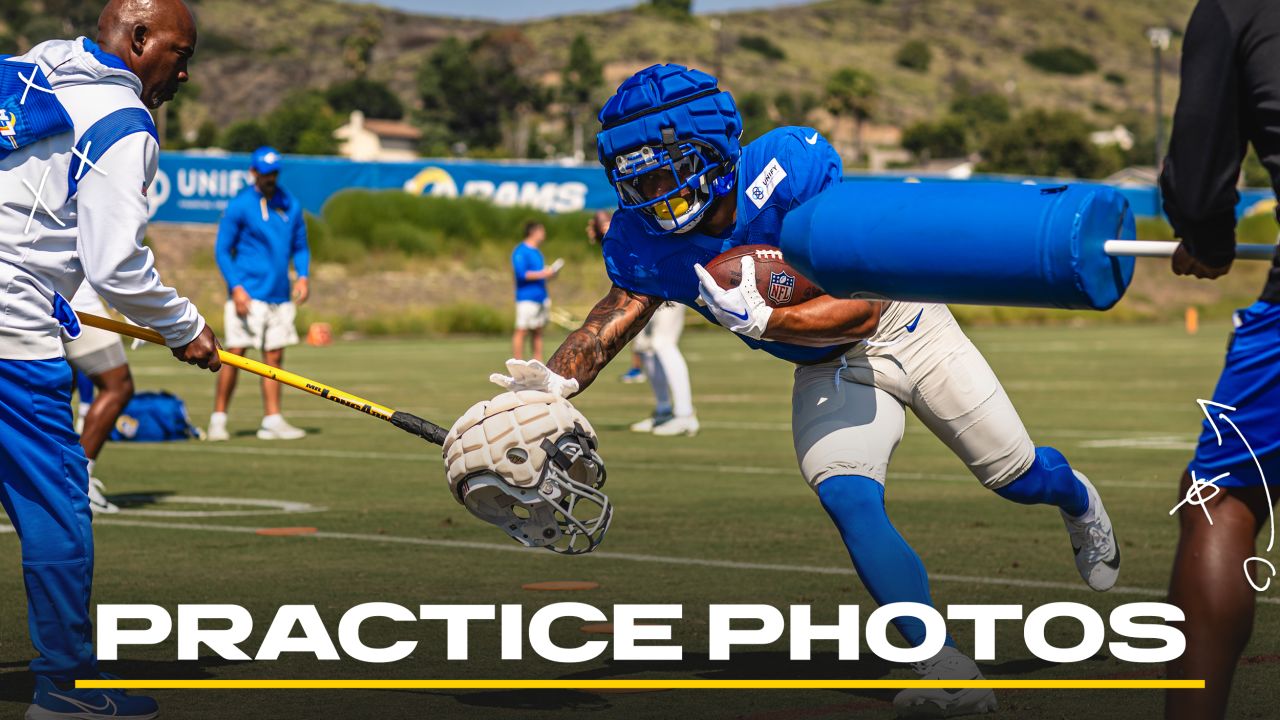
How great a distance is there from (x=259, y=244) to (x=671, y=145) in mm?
10289

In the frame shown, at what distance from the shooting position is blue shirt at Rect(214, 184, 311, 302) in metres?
15.5

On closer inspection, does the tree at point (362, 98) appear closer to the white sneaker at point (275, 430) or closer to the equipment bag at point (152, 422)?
the equipment bag at point (152, 422)

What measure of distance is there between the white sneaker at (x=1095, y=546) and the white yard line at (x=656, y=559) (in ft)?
2.95

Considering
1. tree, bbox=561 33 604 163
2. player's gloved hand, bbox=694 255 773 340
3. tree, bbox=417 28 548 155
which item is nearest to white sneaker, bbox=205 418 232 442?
player's gloved hand, bbox=694 255 773 340

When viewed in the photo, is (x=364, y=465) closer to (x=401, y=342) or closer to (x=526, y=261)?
(x=526, y=261)

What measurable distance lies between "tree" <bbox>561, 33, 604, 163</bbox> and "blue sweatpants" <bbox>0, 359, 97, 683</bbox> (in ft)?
471

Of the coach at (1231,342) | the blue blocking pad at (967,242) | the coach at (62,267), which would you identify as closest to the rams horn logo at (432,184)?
the coach at (62,267)

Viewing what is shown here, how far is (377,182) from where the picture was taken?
41.5 metres

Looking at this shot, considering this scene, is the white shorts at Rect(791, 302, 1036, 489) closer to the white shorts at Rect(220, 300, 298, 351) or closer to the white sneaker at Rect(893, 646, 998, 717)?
the white sneaker at Rect(893, 646, 998, 717)

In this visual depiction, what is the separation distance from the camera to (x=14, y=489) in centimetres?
563

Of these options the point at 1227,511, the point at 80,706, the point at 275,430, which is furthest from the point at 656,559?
the point at 275,430

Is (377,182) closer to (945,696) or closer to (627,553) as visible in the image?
(627,553)

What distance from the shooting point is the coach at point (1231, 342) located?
4.00m

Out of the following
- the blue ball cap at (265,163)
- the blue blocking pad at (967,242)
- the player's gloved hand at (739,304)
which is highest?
the blue blocking pad at (967,242)
